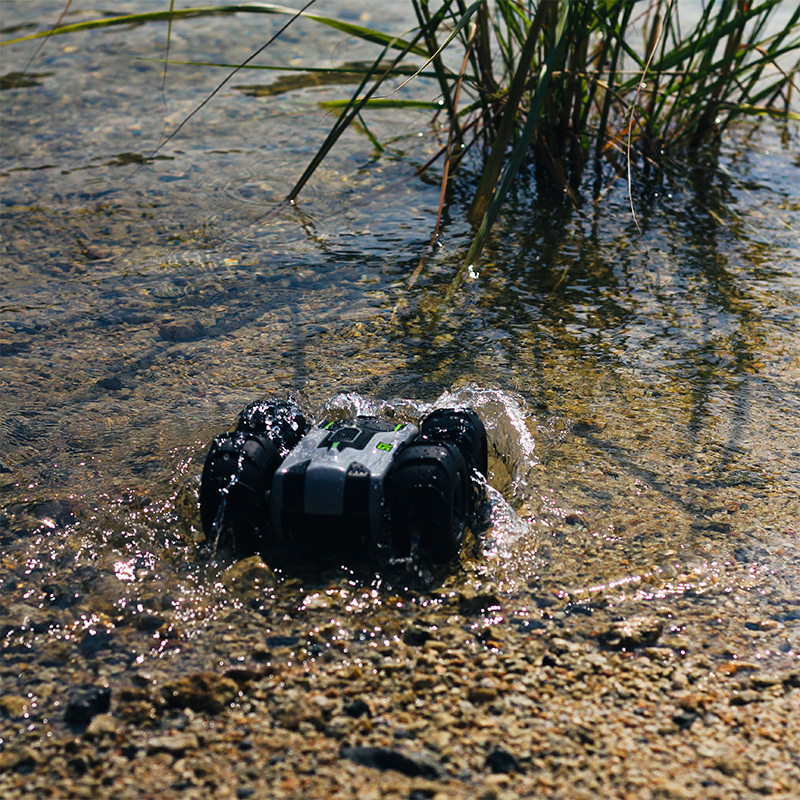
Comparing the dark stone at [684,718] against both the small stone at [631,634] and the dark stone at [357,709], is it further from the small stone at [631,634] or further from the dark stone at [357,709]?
the dark stone at [357,709]

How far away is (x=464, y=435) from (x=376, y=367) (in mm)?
903

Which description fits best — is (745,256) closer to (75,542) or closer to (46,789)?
(75,542)

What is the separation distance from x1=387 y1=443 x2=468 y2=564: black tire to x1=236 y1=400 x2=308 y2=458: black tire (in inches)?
13.2

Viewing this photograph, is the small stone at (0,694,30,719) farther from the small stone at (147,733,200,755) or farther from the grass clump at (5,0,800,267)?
the grass clump at (5,0,800,267)

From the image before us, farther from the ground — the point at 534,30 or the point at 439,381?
the point at 534,30

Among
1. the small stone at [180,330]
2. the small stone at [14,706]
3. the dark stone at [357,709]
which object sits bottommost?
the small stone at [14,706]

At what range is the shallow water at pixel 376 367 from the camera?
83.4 inches

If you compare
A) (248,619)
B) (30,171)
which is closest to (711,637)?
(248,619)

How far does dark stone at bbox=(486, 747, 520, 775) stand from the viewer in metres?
1.68

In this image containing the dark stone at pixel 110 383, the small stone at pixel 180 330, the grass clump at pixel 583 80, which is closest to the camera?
the dark stone at pixel 110 383


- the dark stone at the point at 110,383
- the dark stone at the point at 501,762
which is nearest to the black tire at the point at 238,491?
the dark stone at the point at 501,762

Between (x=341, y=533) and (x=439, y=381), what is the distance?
103 cm

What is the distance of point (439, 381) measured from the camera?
306 cm

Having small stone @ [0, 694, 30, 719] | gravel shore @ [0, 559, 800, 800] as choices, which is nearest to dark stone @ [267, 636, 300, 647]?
gravel shore @ [0, 559, 800, 800]
